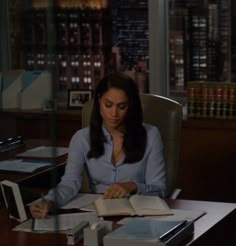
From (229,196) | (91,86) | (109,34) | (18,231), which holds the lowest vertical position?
(229,196)

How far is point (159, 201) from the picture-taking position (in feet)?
8.13

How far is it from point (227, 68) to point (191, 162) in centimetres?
79

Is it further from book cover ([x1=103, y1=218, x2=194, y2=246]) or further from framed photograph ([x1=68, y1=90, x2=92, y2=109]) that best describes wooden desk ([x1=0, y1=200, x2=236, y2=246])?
framed photograph ([x1=68, y1=90, x2=92, y2=109])

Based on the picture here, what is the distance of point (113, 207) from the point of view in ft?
7.91

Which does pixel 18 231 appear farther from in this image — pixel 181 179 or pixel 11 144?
pixel 181 179

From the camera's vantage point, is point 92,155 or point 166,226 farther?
point 92,155

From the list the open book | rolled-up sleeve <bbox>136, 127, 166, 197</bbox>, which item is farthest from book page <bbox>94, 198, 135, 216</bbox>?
rolled-up sleeve <bbox>136, 127, 166, 197</bbox>

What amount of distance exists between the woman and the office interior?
106cm

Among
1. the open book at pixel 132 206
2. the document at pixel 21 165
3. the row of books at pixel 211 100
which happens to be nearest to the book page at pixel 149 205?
the open book at pixel 132 206

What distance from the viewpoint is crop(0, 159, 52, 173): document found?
3.11m

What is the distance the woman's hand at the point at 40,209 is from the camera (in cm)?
215

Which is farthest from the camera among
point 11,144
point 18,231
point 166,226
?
point 11,144

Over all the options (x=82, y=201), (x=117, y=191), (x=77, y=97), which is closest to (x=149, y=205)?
(x=117, y=191)

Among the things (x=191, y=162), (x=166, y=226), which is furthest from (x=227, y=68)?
(x=166, y=226)
